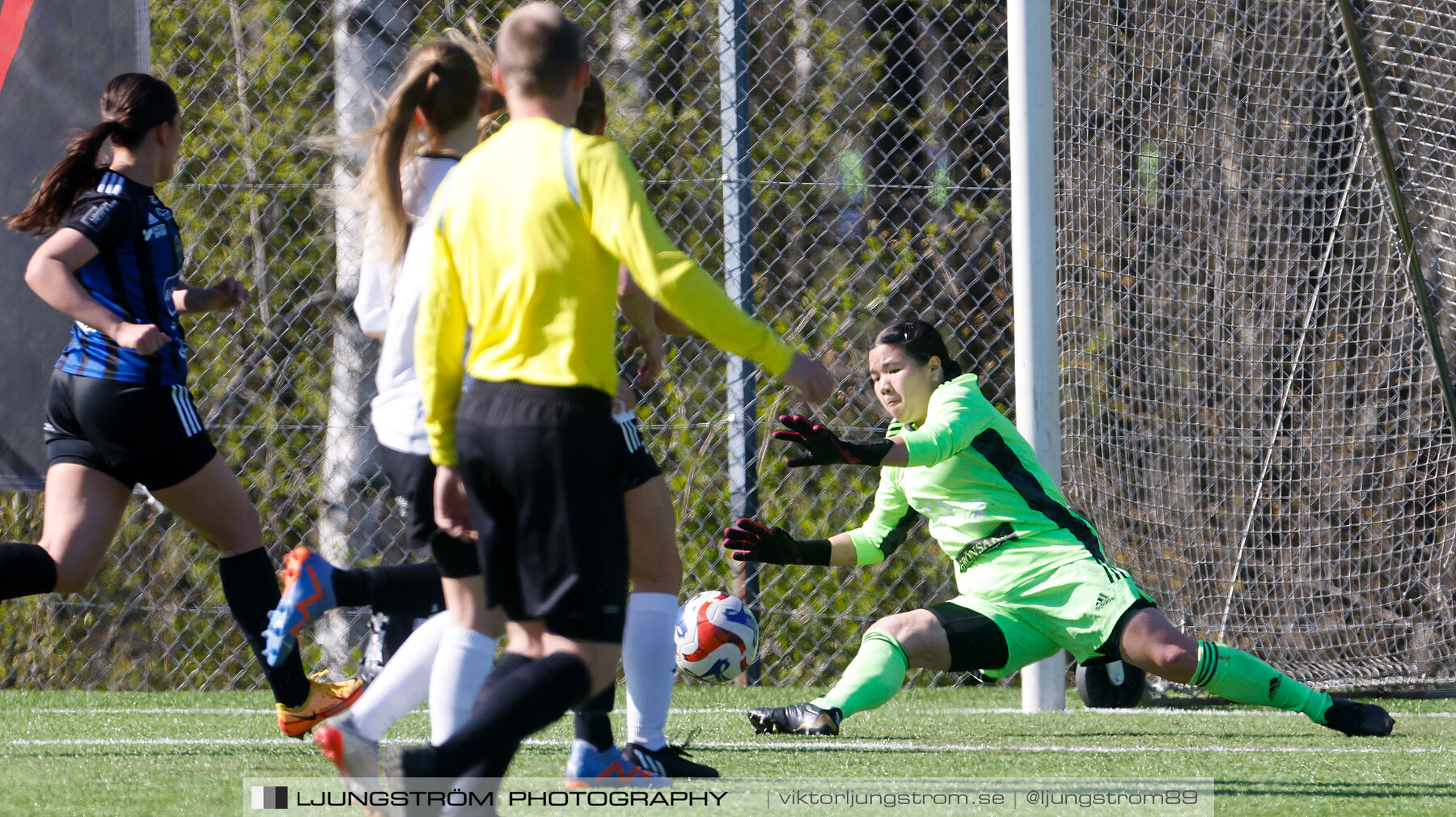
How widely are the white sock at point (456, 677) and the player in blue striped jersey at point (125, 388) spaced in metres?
1.13

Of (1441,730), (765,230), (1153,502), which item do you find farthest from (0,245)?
(1441,730)

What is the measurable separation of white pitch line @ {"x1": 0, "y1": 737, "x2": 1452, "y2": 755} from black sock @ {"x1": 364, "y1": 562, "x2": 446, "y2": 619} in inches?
22.4

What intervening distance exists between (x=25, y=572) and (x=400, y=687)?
1.34 meters

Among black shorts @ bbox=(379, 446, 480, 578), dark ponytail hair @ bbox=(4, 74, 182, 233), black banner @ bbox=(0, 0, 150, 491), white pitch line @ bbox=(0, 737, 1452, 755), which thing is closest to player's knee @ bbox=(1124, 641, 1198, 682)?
white pitch line @ bbox=(0, 737, 1452, 755)

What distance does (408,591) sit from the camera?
11.2 feet

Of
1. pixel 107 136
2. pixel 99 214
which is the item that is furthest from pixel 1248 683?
pixel 107 136

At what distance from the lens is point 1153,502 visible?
5.30 m

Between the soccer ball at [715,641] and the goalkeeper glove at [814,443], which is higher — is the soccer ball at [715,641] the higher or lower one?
the lower one

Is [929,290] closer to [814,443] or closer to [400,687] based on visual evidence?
[814,443]

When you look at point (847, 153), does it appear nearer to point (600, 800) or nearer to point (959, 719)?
point (959, 719)

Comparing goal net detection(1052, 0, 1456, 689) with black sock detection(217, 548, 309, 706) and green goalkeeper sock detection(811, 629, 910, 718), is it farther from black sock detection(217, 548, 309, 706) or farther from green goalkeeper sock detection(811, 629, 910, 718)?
black sock detection(217, 548, 309, 706)

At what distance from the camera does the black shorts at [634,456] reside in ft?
9.23

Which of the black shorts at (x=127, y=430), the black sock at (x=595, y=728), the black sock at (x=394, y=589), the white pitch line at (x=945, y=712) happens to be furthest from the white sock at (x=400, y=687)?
the white pitch line at (x=945, y=712)

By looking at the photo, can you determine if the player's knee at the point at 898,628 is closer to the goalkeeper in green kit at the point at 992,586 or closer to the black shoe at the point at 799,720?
the goalkeeper in green kit at the point at 992,586
